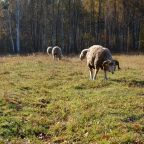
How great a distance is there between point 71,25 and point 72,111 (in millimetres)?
54720

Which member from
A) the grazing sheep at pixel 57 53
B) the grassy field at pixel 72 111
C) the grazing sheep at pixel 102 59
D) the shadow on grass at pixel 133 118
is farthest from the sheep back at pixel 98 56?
the grazing sheep at pixel 57 53

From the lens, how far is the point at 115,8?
67.5m

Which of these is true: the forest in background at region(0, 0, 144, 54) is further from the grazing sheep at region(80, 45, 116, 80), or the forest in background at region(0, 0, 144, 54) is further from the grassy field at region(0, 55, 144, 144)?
the grassy field at region(0, 55, 144, 144)

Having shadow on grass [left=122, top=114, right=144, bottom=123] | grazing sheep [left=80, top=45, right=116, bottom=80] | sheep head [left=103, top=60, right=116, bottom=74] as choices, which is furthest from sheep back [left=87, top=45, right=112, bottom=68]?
shadow on grass [left=122, top=114, right=144, bottom=123]

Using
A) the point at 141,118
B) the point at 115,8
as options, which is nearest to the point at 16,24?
the point at 115,8

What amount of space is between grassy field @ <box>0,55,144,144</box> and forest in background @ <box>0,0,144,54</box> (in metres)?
44.8

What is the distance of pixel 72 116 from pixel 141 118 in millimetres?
2317

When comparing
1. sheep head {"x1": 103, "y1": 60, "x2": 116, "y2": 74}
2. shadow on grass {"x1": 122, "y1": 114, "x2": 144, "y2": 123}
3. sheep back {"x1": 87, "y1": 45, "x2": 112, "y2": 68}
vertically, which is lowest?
shadow on grass {"x1": 122, "y1": 114, "x2": 144, "y2": 123}

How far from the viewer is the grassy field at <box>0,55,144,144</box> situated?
41.2 feet

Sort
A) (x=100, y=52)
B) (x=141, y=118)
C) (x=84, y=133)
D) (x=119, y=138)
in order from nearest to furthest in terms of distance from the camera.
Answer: (x=119, y=138) → (x=84, y=133) → (x=141, y=118) → (x=100, y=52)

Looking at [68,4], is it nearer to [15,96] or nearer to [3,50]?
[3,50]

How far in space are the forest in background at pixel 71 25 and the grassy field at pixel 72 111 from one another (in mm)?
44798

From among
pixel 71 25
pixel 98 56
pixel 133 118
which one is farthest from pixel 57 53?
pixel 133 118

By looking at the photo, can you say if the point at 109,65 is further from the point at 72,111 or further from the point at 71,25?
the point at 71,25
